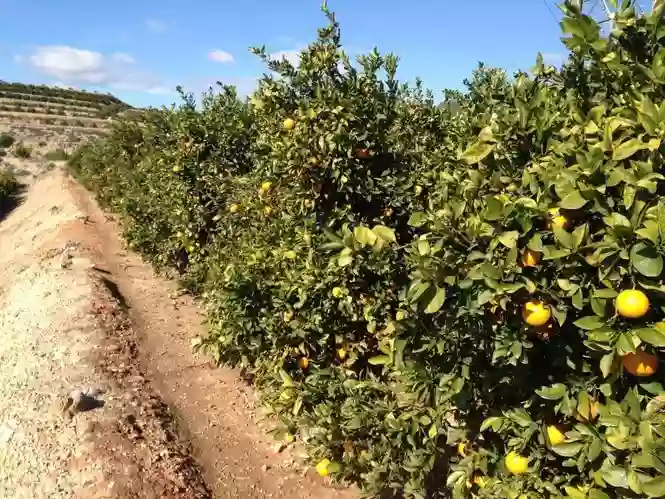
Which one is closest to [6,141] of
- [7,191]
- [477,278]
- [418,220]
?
[7,191]

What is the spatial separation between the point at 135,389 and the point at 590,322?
4.72 m

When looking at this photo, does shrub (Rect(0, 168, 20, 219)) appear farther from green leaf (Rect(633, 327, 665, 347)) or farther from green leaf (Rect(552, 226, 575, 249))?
green leaf (Rect(633, 327, 665, 347))

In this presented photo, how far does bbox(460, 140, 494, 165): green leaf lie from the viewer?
226cm

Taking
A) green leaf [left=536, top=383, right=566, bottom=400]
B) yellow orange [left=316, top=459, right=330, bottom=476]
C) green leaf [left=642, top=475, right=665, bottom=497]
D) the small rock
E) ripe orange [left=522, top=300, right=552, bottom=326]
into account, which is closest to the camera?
green leaf [left=642, top=475, right=665, bottom=497]

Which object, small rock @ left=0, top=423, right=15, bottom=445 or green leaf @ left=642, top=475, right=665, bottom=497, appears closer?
green leaf @ left=642, top=475, right=665, bottom=497

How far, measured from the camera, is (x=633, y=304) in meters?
1.68

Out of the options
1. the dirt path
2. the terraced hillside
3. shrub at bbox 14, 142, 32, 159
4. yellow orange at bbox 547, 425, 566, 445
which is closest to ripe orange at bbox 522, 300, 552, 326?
yellow orange at bbox 547, 425, 566, 445

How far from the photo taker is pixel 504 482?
2316 millimetres

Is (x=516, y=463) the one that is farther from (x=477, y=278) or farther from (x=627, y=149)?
(x=627, y=149)

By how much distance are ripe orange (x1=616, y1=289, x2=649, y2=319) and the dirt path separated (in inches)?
114

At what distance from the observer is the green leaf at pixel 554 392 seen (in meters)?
2.05

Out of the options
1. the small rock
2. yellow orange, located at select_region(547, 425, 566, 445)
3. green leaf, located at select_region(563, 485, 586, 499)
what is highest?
yellow orange, located at select_region(547, 425, 566, 445)

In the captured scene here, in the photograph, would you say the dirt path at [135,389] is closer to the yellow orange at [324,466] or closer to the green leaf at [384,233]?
the yellow orange at [324,466]

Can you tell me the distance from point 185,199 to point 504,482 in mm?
6165
